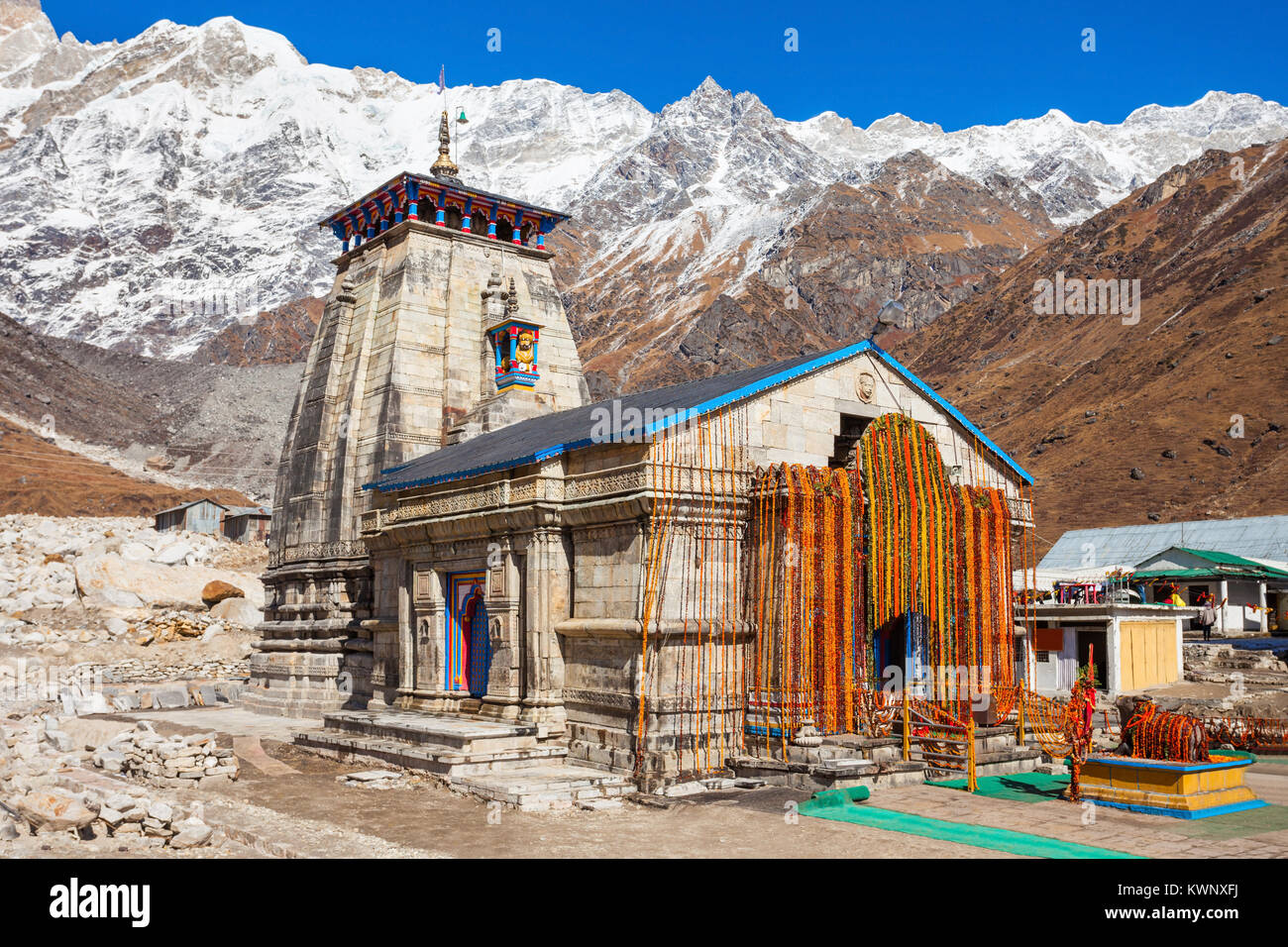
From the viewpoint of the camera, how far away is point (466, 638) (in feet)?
73.2

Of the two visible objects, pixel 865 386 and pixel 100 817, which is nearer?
pixel 100 817

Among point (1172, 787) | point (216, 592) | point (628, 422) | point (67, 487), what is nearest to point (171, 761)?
point (628, 422)

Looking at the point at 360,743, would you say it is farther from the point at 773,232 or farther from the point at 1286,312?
the point at 773,232

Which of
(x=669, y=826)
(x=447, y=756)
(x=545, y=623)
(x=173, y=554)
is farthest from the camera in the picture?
(x=173, y=554)

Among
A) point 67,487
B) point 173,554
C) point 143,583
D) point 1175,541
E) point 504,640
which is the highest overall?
point 67,487

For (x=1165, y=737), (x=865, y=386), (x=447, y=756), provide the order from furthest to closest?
(x=865, y=386) < (x=447, y=756) < (x=1165, y=737)

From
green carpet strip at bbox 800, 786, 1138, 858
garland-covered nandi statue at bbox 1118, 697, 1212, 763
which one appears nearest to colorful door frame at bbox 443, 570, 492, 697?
green carpet strip at bbox 800, 786, 1138, 858

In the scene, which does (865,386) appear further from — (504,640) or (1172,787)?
(1172,787)

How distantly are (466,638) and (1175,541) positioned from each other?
41.9m

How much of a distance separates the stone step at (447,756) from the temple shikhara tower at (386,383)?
22.0ft

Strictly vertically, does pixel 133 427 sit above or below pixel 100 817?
above

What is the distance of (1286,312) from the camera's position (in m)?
82.8

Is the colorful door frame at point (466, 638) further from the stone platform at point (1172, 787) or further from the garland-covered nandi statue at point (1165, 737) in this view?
the garland-covered nandi statue at point (1165, 737)
